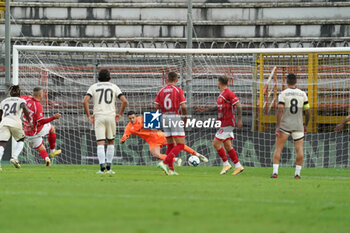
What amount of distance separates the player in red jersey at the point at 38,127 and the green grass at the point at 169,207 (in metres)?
6.19

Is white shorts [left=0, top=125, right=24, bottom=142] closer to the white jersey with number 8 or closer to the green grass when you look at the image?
the green grass

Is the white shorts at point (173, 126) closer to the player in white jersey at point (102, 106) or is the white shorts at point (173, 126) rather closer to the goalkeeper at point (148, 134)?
the player in white jersey at point (102, 106)

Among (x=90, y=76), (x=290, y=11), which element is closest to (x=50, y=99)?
(x=90, y=76)

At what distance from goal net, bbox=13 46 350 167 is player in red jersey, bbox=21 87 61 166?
1793 mm

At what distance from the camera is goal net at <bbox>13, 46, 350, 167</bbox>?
61.2 feet

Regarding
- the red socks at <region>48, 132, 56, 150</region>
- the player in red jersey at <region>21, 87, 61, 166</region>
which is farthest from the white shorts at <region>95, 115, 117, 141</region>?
the red socks at <region>48, 132, 56, 150</region>

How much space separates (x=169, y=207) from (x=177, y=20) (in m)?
20.5

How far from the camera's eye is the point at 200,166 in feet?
60.6

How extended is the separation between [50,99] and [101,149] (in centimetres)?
776

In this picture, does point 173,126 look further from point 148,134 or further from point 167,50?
point 167,50

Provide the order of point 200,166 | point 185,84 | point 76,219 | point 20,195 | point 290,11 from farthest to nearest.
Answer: point 290,11 → point 185,84 → point 200,166 → point 20,195 → point 76,219

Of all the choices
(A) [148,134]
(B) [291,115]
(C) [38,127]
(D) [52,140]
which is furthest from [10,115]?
(B) [291,115]

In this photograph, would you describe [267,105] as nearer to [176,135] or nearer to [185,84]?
[185,84]

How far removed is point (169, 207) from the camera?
7438 mm
